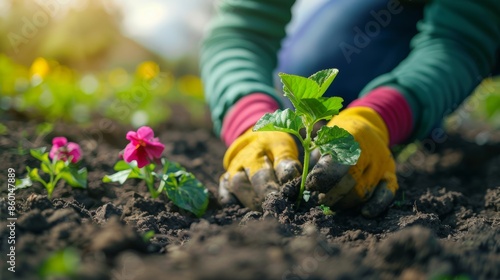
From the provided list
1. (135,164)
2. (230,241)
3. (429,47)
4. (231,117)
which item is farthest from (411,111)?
(230,241)

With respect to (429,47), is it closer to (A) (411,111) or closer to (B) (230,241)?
(A) (411,111)

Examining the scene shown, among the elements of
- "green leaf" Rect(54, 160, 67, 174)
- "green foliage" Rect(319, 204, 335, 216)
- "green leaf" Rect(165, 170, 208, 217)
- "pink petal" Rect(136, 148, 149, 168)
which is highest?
"green leaf" Rect(54, 160, 67, 174)

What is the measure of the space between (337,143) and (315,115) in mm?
90

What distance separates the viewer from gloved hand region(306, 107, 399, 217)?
1.51 m

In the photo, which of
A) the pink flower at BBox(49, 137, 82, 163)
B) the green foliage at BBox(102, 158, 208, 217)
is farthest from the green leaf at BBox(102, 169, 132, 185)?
the pink flower at BBox(49, 137, 82, 163)

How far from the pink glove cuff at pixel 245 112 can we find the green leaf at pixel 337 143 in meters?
0.54

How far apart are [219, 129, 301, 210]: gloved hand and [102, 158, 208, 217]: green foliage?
0.08 m

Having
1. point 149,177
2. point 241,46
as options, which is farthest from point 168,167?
point 241,46

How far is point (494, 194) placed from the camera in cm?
186

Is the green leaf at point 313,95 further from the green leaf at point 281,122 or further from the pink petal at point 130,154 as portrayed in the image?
the pink petal at point 130,154

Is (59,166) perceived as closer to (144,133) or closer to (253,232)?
(144,133)

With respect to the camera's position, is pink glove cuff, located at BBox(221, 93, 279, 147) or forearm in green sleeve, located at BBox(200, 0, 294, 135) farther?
forearm in green sleeve, located at BBox(200, 0, 294, 135)

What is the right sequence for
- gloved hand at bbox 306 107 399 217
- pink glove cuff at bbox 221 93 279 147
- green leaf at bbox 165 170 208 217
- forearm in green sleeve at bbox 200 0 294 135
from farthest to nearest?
forearm in green sleeve at bbox 200 0 294 135
pink glove cuff at bbox 221 93 279 147
green leaf at bbox 165 170 208 217
gloved hand at bbox 306 107 399 217

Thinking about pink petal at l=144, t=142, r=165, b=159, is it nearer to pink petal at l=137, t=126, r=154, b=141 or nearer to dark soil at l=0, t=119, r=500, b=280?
pink petal at l=137, t=126, r=154, b=141
